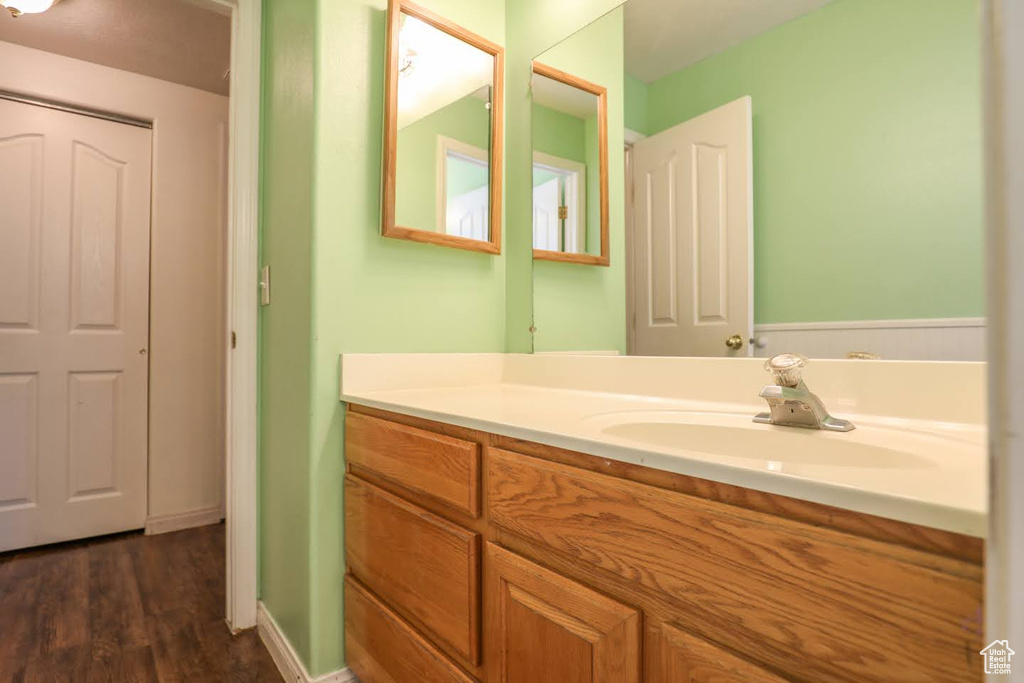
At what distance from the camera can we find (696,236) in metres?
1.15

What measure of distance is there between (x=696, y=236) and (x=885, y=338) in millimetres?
423

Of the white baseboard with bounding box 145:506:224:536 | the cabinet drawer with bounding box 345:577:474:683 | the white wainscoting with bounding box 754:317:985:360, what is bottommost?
the white baseboard with bounding box 145:506:224:536

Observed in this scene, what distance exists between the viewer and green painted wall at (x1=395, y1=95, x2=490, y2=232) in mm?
1390

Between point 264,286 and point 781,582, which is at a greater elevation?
point 264,286

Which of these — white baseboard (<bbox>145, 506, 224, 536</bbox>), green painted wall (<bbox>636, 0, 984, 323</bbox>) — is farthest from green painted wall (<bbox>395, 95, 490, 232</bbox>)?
white baseboard (<bbox>145, 506, 224, 536</bbox>)

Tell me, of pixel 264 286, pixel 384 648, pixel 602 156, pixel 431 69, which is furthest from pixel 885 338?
pixel 264 286

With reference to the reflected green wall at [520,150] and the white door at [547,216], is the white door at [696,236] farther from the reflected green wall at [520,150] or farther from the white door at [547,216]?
the reflected green wall at [520,150]

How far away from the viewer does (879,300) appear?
892mm

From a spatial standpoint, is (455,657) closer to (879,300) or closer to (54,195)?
(879,300)

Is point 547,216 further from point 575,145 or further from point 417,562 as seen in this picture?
point 417,562

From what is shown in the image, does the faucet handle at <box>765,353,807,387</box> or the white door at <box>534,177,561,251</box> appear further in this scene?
the white door at <box>534,177,561,251</box>

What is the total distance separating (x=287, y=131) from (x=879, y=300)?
148 centimetres

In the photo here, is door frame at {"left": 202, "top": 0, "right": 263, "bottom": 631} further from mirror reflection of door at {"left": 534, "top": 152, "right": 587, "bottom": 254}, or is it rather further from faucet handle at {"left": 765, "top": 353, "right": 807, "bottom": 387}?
faucet handle at {"left": 765, "top": 353, "right": 807, "bottom": 387}

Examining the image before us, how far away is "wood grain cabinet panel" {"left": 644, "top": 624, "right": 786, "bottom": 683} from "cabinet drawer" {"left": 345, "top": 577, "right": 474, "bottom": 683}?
0.43 m
